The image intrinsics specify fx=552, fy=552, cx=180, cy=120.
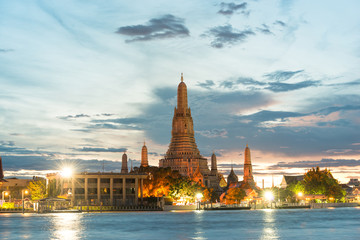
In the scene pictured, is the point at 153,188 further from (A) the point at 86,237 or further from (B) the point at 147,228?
(A) the point at 86,237

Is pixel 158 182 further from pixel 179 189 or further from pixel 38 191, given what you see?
pixel 38 191

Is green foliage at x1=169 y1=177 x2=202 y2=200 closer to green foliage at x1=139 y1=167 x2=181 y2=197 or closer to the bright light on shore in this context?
green foliage at x1=139 y1=167 x2=181 y2=197

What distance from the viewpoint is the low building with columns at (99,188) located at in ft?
588

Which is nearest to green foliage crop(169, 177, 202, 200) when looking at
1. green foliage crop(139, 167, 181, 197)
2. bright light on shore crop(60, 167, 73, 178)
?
green foliage crop(139, 167, 181, 197)

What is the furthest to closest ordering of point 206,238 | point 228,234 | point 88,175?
point 88,175 → point 228,234 → point 206,238

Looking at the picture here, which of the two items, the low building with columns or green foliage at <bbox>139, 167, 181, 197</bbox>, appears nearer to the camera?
the low building with columns

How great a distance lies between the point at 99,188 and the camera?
181 m

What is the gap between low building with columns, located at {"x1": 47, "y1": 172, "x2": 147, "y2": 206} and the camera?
17925 cm

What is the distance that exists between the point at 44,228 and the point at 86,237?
21193 mm

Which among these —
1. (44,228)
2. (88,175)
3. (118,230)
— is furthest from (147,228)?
(88,175)

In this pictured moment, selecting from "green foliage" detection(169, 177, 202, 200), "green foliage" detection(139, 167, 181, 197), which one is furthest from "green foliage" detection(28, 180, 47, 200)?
"green foliage" detection(169, 177, 202, 200)

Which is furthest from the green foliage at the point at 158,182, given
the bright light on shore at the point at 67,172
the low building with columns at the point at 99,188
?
the bright light on shore at the point at 67,172

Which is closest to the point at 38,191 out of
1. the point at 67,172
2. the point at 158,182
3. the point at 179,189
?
the point at 67,172

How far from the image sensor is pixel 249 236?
90.6 m
